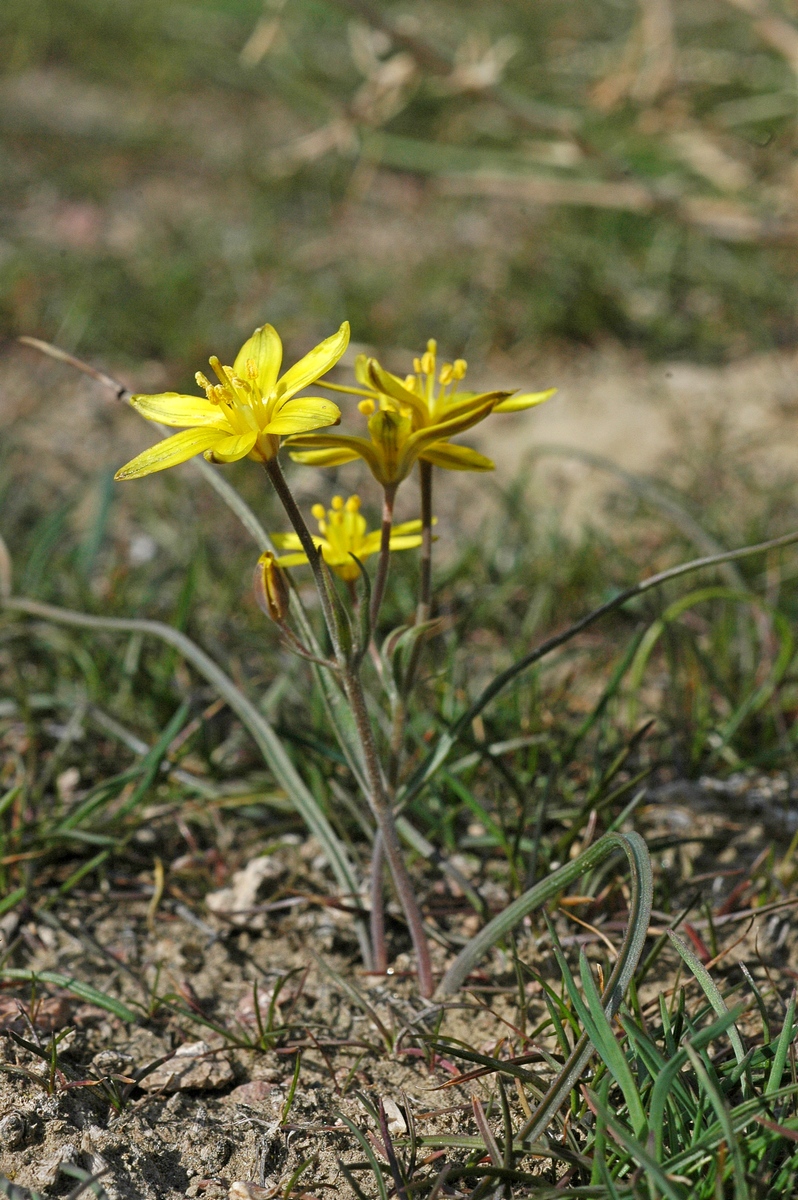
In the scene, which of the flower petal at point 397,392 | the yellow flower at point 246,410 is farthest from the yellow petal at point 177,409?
the flower petal at point 397,392

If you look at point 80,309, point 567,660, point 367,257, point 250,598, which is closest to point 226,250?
point 367,257

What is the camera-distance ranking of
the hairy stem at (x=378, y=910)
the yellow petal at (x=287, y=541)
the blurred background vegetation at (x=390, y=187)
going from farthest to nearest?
the blurred background vegetation at (x=390, y=187)
the hairy stem at (x=378, y=910)
the yellow petal at (x=287, y=541)

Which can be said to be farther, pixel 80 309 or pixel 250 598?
pixel 80 309

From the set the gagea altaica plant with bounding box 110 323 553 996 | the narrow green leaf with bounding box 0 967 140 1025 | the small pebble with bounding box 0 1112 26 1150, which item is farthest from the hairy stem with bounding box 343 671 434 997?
the small pebble with bounding box 0 1112 26 1150

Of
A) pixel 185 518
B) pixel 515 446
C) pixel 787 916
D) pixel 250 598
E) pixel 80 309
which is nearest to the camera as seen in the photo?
pixel 787 916

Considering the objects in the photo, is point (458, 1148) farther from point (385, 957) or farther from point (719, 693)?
point (719, 693)

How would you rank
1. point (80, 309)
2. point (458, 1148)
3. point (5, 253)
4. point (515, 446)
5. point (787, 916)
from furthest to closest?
point (5, 253) → point (80, 309) → point (515, 446) → point (787, 916) → point (458, 1148)

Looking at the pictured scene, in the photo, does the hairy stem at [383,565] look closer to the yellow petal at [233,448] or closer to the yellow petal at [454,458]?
the yellow petal at [454,458]
